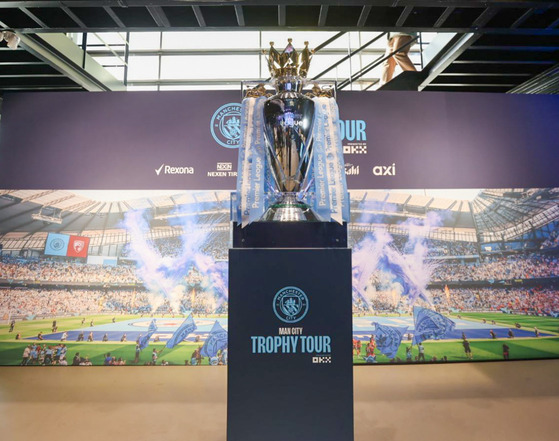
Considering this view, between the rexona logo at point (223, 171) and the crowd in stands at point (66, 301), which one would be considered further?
the rexona logo at point (223, 171)

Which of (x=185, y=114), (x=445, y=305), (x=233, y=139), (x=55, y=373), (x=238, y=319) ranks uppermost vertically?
(x=185, y=114)

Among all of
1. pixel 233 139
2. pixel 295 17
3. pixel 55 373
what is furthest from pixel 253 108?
pixel 55 373

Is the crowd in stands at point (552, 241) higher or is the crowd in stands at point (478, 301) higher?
the crowd in stands at point (552, 241)

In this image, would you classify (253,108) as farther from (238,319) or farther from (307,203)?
(238,319)

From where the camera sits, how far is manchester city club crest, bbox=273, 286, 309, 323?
1.08 meters

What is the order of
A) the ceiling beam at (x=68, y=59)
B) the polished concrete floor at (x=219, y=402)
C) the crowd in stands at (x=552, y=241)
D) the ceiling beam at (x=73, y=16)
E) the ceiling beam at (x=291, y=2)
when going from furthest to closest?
1. the crowd in stands at (x=552, y=241)
2. the ceiling beam at (x=68, y=59)
3. the ceiling beam at (x=73, y=16)
4. the ceiling beam at (x=291, y=2)
5. the polished concrete floor at (x=219, y=402)

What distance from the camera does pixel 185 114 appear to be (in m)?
3.22

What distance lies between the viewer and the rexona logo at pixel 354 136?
3178 mm

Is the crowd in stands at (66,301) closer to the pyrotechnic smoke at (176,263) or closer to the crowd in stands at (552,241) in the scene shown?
the pyrotechnic smoke at (176,263)

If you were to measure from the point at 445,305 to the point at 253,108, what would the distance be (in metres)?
2.65

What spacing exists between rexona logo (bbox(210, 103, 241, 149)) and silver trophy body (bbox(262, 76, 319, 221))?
1766 millimetres

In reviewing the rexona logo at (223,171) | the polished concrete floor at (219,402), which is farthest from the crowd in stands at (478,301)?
the rexona logo at (223,171)

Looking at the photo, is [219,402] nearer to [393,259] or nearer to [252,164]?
[252,164]

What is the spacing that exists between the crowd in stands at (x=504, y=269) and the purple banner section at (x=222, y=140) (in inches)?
28.2
